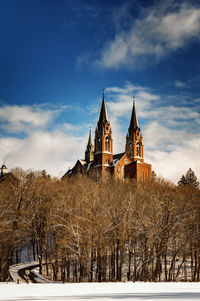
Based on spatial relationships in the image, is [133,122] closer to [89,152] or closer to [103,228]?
[89,152]

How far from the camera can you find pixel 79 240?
2452 cm

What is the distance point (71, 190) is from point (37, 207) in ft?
17.3

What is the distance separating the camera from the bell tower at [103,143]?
2940 inches

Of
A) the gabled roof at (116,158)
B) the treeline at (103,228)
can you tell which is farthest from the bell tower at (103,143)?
the treeline at (103,228)

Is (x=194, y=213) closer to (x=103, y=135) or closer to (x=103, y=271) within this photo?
(x=103, y=271)

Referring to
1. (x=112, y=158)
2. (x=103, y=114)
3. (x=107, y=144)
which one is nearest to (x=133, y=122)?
(x=103, y=114)

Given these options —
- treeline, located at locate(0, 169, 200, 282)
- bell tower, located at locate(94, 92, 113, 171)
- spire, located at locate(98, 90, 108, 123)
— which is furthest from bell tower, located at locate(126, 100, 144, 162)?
treeline, located at locate(0, 169, 200, 282)

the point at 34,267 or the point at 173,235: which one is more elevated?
the point at 173,235

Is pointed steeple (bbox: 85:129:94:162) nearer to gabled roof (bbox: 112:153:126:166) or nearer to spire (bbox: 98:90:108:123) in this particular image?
→ gabled roof (bbox: 112:153:126:166)

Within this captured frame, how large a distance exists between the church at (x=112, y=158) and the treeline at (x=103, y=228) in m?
36.6

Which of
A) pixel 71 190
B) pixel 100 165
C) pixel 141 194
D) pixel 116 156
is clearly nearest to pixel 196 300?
pixel 141 194

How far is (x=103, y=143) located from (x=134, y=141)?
10.4 m

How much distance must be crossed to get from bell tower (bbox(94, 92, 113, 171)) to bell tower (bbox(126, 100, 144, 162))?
7518mm

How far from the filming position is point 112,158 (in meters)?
76.4
